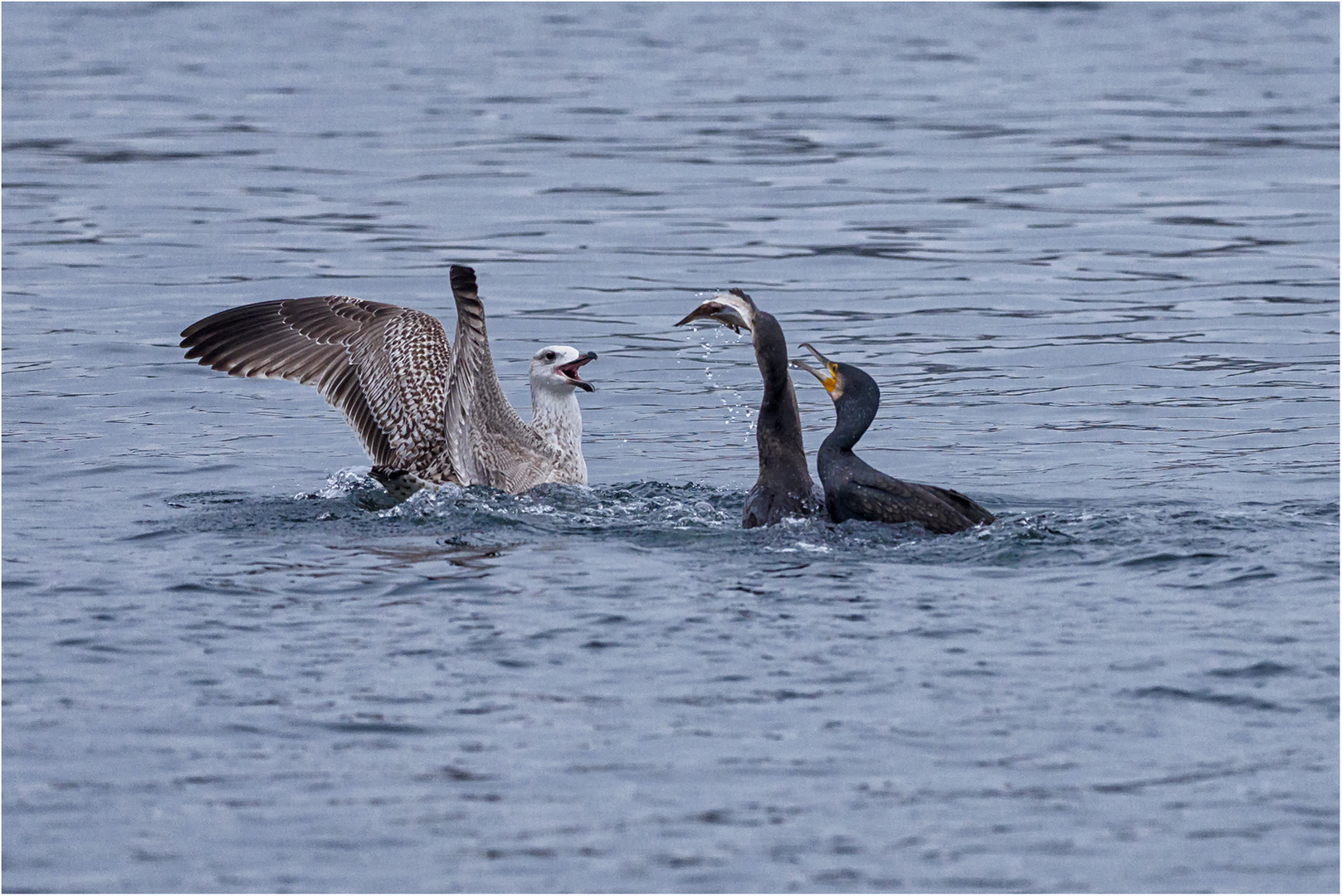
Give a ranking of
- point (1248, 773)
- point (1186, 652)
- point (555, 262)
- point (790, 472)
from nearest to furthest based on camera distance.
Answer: point (1248, 773) < point (1186, 652) < point (790, 472) < point (555, 262)

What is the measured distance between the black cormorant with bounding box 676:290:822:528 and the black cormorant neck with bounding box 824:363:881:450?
24 cm

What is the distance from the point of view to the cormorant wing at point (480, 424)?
31.1ft

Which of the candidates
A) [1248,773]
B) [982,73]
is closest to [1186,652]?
[1248,773]

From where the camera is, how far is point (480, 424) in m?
10.2

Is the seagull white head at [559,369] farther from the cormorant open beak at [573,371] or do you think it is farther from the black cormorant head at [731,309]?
the black cormorant head at [731,309]

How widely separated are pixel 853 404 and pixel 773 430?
0.45 m

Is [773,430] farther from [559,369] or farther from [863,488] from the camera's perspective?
[559,369]

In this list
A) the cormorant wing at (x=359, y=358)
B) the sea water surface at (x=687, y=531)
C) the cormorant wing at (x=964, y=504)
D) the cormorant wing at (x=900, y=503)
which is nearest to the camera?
the sea water surface at (x=687, y=531)

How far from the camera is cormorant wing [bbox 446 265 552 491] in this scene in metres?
9.48

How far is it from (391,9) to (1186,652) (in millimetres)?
36176

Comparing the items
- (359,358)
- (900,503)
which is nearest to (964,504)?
(900,503)

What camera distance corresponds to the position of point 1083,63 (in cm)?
3284

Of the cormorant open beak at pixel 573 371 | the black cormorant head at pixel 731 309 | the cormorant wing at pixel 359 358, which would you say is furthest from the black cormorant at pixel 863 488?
the cormorant wing at pixel 359 358

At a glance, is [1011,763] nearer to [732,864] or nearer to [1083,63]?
[732,864]
